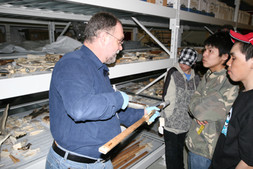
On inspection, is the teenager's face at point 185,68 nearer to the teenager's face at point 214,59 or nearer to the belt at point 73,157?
the teenager's face at point 214,59

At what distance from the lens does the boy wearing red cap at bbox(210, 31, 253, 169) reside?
0.95m

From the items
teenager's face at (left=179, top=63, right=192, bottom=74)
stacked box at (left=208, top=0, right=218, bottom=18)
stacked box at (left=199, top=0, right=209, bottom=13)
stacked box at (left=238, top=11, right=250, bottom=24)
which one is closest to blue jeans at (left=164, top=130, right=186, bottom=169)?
teenager's face at (left=179, top=63, right=192, bottom=74)

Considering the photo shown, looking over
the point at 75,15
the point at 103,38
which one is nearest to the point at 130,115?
the point at 103,38

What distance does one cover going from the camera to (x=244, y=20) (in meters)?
4.35

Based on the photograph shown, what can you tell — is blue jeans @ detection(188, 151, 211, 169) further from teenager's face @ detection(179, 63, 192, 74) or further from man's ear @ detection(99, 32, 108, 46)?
man's ear @ detection(99, 32, 108, 46)

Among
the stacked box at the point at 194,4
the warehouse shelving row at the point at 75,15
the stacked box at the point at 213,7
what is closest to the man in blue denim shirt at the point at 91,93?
the warehouse shelving row at the point at 75,15

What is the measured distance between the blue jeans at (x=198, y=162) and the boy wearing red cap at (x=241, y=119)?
0.89 ft

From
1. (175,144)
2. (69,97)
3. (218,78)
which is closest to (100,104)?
(69,97)

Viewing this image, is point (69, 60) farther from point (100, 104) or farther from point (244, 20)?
point (244, 20)

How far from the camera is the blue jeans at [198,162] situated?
146 centimetres

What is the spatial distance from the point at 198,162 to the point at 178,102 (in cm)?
63

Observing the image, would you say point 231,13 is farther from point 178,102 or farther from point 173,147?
point 173,147

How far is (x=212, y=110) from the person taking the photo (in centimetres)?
135

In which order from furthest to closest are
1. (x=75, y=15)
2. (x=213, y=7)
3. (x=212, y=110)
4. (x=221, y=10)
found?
1. (x=221, y=10)
2. (x=213, y=7)
3. (x=75, y=15)
4. (x=212, y=110)
